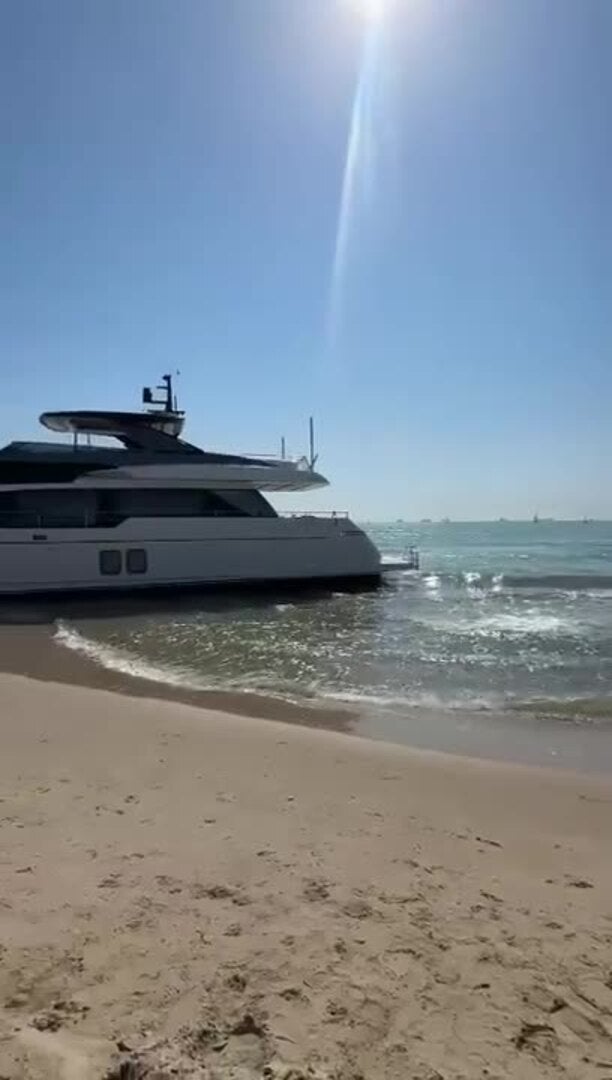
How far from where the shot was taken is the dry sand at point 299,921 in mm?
2389

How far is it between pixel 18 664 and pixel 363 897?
10.7 meters

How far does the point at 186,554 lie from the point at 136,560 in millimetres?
1783

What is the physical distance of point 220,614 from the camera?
19938mm

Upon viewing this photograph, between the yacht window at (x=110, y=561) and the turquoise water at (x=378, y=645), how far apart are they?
3333mm

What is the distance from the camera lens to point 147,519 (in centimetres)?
2469

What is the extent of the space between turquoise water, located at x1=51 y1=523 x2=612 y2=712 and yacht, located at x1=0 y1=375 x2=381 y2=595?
7.27ft

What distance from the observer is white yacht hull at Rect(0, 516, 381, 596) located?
76.9 feet

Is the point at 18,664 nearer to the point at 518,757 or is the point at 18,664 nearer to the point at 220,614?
the point at 220,614

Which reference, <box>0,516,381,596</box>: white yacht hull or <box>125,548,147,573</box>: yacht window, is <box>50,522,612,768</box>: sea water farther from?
<box>125,548,147,573</box>: yacht window

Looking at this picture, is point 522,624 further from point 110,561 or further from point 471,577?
point 471,577

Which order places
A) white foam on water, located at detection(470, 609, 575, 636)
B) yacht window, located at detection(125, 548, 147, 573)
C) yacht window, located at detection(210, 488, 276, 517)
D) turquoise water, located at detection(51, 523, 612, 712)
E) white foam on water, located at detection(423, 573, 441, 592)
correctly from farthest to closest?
white foam on water, located at detection(423, 573, 441, 592) → yacht window, located at detection(210, 488, 276, 517) → yacht window, located at detection(125, 548, 147, 573) → white foam on water, located at detection(470, 609, 575, 636) → turquoise water, located at detection(51, 523, 612, 712)

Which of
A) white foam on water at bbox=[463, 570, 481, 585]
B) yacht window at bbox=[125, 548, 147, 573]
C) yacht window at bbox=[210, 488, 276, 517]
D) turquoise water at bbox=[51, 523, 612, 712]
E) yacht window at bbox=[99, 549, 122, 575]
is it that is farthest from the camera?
white foam on water at bbox=[463, 570, 481, 585]

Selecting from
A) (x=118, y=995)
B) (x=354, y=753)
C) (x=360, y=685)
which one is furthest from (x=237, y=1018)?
(x=360, y=685)

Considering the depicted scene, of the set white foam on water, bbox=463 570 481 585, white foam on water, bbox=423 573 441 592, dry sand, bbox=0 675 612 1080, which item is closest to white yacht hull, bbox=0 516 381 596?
white foam on water, bbox=423 573 441 592
